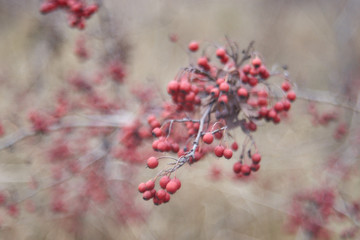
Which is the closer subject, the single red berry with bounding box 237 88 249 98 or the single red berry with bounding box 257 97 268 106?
the single red berry with bounding box 237 88 249 98

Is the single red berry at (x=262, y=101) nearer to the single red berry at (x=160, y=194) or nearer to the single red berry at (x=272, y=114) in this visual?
the single red berry at (x=272, y=114)

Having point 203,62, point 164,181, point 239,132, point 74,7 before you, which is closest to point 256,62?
point 203,62

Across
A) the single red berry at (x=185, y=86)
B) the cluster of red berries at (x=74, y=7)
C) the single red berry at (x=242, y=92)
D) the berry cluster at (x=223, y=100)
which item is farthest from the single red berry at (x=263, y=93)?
the cluster of red berries at (x=74, y=7)

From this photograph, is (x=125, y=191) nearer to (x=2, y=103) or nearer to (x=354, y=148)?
(x=354, y=148)

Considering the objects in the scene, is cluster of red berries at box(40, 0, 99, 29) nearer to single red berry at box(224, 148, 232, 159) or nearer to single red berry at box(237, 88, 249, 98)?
single red berry at box(237, 88, 249, 98)

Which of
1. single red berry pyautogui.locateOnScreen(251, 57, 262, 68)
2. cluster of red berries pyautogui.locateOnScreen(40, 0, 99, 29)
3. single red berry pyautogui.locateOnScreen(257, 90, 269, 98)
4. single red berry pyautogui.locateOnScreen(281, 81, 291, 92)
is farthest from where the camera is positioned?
cluster of red berries pyautogui.locateOnScreen(40, 0, 99, 29)

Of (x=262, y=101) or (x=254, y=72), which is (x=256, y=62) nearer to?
(x=254, y=72)

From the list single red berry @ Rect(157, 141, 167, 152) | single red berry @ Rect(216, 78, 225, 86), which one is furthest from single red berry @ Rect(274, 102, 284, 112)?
single red berry @ Rect(157, 141, 167, 152)

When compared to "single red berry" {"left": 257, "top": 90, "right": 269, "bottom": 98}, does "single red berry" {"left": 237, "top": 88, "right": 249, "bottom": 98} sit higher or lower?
higher
